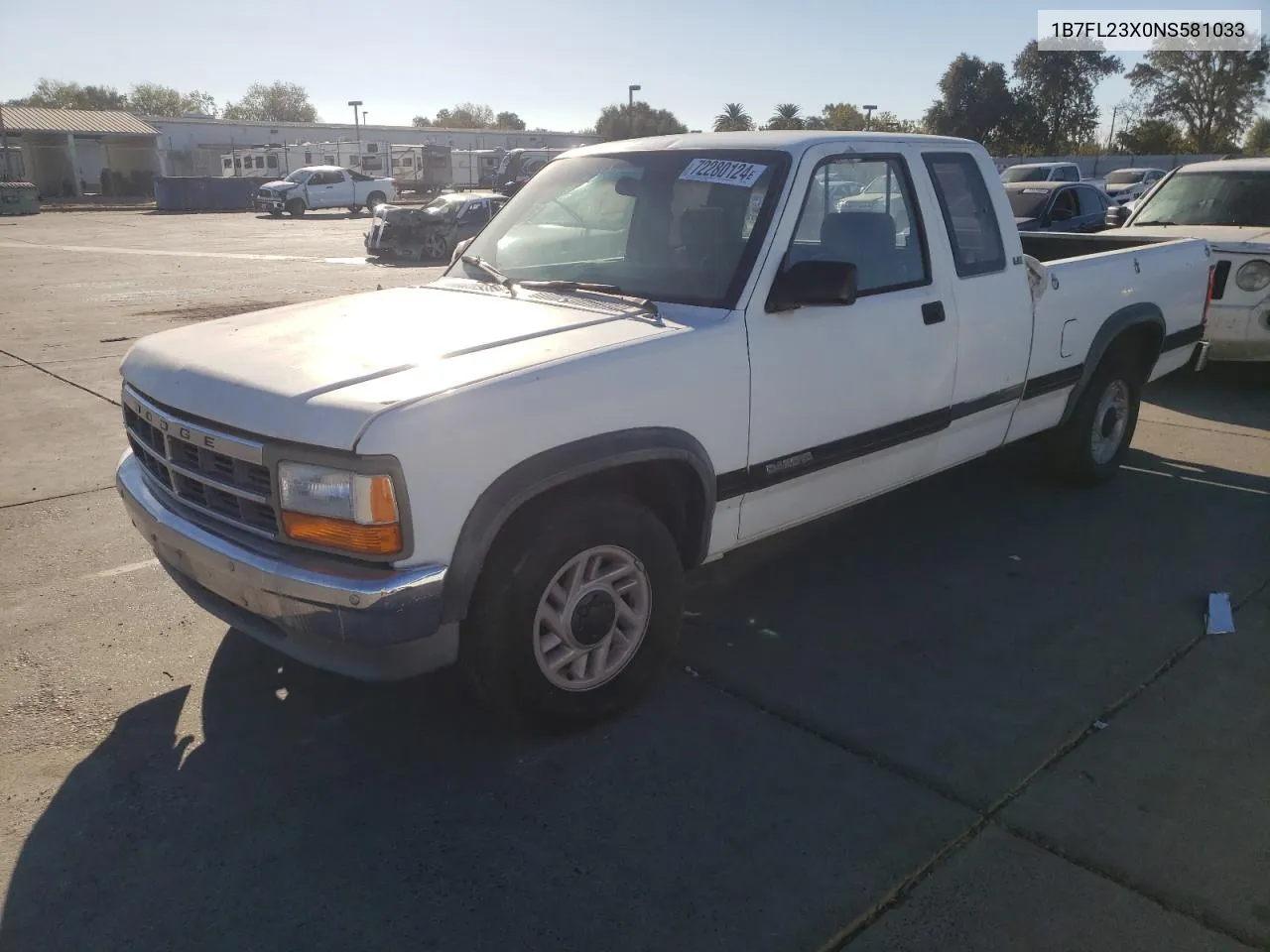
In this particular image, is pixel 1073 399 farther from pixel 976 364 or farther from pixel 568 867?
pixel 568 867

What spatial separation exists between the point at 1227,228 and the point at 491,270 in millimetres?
7527

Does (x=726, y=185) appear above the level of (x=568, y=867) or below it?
above

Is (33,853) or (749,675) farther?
(749,675)

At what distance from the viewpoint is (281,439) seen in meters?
2.84

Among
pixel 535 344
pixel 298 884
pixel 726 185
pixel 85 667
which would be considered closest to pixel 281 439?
pixel 535 344

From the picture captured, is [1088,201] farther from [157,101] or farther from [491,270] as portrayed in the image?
[157,101]

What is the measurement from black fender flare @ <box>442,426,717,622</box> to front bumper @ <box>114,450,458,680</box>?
64mm

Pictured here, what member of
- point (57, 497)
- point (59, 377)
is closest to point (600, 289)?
point (57, 497)

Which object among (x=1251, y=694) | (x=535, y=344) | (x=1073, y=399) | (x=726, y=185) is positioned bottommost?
(x=1251, y=694)

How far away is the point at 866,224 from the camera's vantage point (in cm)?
416

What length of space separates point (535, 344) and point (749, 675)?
1520 millimetres

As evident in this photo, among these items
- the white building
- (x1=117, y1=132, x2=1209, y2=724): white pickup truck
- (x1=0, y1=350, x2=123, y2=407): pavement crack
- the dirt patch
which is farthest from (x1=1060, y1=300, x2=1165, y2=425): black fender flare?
the white building

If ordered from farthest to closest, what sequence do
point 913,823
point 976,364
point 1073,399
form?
point 1073,399 < point 976,364 < point 913,823

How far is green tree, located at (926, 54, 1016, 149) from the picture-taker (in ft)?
197
